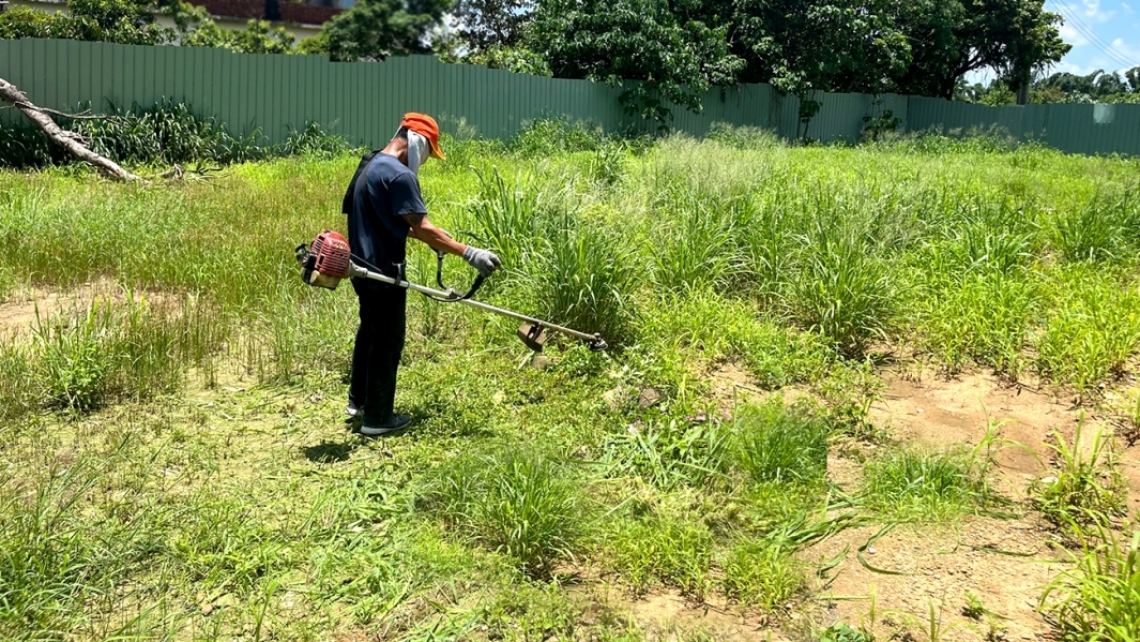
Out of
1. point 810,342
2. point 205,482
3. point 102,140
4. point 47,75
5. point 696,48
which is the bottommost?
point 205,482

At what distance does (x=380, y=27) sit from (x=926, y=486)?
30066mm

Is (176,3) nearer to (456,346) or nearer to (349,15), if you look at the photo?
(349,15)

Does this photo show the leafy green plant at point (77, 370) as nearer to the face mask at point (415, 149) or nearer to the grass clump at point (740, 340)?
the face mask at point (415, 149)

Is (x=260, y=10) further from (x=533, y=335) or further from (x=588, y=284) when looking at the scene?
(x=533, y=335)

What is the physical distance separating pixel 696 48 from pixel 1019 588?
17.8 meters

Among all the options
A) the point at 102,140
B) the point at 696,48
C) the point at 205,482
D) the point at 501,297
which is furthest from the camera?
the point at 696,48

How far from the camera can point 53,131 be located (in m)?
10.6

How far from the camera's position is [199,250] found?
23.1ft

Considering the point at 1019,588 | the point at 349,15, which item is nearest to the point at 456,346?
the point at 1019,588

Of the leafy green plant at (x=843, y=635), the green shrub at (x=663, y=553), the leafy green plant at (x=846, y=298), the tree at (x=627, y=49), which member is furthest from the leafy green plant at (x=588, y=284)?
the tree at (x=627, y=49)

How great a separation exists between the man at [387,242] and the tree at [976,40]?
2309 centimetres

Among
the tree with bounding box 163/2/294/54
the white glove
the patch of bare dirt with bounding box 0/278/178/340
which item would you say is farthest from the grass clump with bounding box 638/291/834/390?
the tree with bounding box 163/2/294/54

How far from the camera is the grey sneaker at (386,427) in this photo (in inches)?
178

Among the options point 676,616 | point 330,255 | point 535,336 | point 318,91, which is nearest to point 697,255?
point 535,336
